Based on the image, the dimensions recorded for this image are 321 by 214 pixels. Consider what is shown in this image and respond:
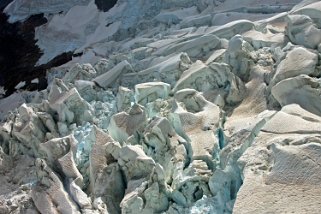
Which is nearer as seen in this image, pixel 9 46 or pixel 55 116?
pixel 55 116

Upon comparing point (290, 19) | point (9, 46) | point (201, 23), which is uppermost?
point (290, 19)

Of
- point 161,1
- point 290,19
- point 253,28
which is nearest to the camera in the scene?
point 290,19

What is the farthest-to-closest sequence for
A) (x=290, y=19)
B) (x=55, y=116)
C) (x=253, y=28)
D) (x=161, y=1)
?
1. (x=161, y=1)
2. (x=253, y=28)
3. (x=55, y=116)
4. (x=290, y=19)

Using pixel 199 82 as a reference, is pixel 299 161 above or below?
above

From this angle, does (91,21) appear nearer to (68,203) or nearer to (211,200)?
(68,203)

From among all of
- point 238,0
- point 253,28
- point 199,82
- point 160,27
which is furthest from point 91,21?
point 199,82

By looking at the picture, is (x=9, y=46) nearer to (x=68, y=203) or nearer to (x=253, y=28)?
(x=253, y=28)
